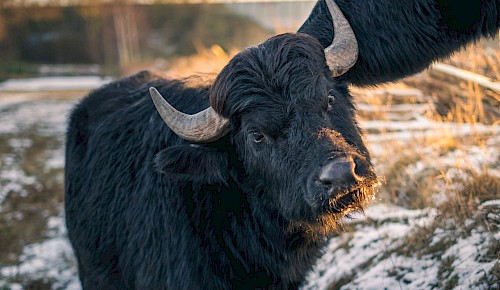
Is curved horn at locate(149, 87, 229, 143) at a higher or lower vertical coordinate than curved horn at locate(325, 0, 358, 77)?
lower

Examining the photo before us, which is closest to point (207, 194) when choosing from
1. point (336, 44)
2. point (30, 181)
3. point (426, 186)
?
point (336, 44)

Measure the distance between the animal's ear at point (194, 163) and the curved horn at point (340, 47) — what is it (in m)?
0.96

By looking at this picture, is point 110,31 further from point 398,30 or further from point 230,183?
point 230,183

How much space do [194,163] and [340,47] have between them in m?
1.27

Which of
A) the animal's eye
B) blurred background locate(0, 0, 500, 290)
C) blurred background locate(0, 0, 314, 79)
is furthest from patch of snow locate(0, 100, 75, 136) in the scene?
blurred background locate(0, 0, 314, 79)

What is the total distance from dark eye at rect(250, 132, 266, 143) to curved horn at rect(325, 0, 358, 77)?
0.66 m

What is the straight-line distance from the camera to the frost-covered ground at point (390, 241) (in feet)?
12.3

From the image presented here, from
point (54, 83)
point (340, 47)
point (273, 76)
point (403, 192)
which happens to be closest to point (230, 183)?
point (273, 76)

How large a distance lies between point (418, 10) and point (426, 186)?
6.86 feet

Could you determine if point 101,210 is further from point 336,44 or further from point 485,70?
point 485,70

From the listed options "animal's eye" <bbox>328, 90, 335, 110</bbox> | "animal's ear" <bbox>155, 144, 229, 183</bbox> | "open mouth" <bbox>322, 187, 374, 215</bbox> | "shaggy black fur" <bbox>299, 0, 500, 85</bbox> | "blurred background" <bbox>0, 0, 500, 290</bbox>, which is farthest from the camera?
"blurred background" <bbox>0, 0, 500, 290</bbox>

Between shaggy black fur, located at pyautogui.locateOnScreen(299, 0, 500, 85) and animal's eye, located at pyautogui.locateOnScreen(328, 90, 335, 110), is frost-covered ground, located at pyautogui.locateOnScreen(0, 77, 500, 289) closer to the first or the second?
animal's eye, located at pyautogui.locateOnScreen(328, 90, 335, 110)

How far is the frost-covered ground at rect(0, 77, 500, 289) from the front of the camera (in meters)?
3.75

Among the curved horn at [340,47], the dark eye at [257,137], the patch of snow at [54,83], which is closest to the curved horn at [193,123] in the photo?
the dark eye at [257,137]
